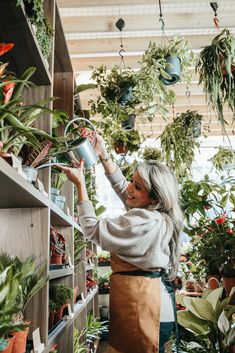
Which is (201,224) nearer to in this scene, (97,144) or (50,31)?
(97,144)

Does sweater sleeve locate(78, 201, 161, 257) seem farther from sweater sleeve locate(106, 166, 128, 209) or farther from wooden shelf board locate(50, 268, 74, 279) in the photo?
sweater sleeve locate(106, 166, 128, 209)

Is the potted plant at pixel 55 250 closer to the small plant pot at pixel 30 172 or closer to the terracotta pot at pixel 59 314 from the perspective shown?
the terracotta pot at pixel 59 314

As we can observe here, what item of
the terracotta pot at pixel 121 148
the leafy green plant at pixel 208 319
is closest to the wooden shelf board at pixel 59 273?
the leafy green plant at pixel 208 319

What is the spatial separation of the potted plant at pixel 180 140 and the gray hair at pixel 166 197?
1.78 m

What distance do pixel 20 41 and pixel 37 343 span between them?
1262mm

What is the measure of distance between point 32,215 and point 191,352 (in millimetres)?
1250

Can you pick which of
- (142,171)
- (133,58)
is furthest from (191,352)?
(133,58)

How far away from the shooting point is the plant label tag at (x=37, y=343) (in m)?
1.36

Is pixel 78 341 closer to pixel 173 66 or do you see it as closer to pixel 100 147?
pixel 100 147

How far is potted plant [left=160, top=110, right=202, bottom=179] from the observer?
138 inches

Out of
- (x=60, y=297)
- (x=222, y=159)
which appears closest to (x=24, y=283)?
(x=60, y=297)

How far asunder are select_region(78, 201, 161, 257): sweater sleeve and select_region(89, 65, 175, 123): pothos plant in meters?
1.38

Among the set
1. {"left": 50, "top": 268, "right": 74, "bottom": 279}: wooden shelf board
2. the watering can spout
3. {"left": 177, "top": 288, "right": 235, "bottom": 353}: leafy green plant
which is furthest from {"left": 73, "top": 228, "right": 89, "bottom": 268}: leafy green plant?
the watering can spout

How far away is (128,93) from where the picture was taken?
2.85 m
